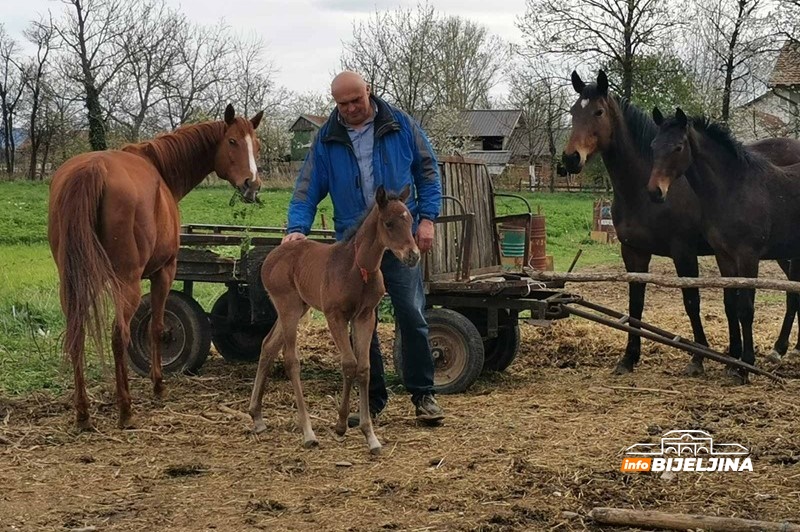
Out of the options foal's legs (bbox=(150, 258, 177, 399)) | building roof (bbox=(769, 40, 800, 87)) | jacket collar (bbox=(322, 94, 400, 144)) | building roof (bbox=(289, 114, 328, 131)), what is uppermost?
building roof (bbox=(289, 114, 328, 131))

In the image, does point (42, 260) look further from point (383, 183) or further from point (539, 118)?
point (539, 118)

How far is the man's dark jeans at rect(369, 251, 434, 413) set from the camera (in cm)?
546

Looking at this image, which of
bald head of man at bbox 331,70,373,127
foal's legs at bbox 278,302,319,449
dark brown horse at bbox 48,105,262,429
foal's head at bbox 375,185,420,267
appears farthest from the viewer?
dark brown horse at bbox 48,105,262,429

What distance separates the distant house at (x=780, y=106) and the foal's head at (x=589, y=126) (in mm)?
19423

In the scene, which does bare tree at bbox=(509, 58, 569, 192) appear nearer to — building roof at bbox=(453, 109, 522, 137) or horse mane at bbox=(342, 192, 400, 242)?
building roof at bbox=(453, 109, 522, 137)

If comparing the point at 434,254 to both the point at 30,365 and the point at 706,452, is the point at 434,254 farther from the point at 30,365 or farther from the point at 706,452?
the point at 30,365

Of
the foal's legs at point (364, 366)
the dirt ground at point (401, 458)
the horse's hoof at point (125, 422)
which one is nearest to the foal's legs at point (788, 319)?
the dirt ground at point (401, 458)

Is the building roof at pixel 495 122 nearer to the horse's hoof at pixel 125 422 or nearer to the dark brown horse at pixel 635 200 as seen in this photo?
the dark brown horse at pixel 635 200

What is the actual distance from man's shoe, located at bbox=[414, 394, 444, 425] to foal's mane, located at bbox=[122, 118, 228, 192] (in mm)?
2810

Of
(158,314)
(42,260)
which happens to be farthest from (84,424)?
(42,260)

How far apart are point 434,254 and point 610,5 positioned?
27.7 metres

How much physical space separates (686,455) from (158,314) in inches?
157

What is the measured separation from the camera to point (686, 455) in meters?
4.48

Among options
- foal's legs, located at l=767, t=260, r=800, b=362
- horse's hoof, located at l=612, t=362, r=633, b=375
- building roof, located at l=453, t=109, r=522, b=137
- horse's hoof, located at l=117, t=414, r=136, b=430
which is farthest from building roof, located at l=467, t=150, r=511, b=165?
horse's hoof, located at l=117, t=414, r=136, b=430
